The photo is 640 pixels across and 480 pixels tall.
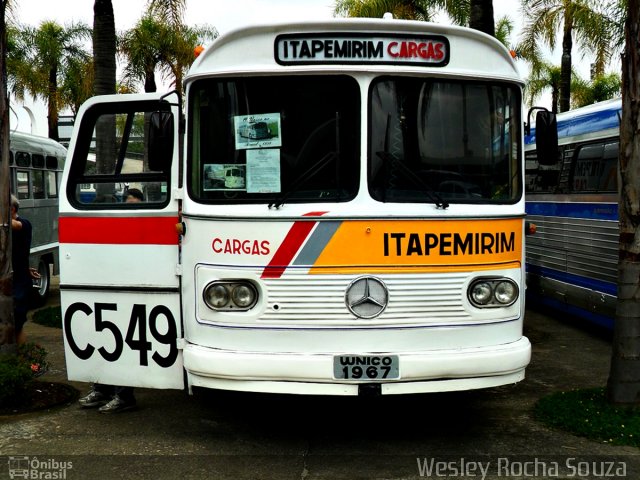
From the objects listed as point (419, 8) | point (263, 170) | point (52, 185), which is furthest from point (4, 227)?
point (419, 8)

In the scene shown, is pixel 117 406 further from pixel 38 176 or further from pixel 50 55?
pixel 50 55

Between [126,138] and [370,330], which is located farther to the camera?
[126,138]

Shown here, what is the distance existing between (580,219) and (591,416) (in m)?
4.64

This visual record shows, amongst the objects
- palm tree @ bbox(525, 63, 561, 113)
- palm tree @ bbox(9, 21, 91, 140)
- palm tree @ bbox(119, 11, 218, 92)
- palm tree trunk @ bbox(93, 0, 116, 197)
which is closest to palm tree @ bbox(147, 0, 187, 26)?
palm tree trunk @ bbox(93, 0, 116, 197)

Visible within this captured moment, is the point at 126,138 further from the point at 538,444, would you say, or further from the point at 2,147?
the point at 538,444

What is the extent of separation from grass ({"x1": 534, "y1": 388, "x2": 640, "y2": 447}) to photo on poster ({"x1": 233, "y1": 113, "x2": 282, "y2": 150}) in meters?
3.14

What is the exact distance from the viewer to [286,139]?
577cm

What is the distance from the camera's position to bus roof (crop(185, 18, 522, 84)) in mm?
5711

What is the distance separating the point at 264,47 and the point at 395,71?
2.96 feet

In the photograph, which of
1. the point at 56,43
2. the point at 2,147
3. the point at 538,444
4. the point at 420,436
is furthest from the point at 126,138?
the point at 56,43

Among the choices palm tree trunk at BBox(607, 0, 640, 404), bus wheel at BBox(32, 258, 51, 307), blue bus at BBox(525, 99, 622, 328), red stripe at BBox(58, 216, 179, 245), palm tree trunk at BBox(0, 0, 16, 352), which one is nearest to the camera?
red stripe at BBox(58, 216, 179, 245)

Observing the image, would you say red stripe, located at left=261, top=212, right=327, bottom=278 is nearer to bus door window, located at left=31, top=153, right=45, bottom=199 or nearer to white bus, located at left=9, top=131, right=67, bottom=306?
white bus, located at left=9, top=131, right=67, bottom=306

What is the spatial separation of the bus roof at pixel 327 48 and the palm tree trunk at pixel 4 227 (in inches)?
95.8

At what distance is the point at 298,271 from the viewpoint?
221 inches
